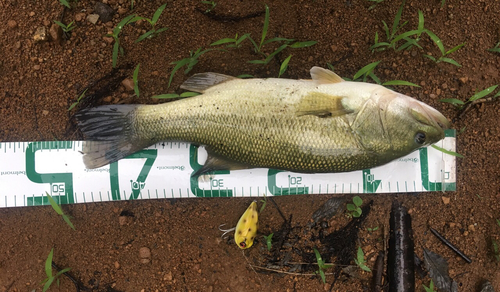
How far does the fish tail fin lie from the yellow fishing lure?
1228 millimetres

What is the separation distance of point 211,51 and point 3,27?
2.19 meters

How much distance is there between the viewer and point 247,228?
3.29 metres

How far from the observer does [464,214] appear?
11.5 ft

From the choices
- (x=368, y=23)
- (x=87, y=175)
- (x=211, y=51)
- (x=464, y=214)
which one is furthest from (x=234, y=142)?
(x=464, y=214)

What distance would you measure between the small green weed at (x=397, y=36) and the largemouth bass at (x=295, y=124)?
73 cm

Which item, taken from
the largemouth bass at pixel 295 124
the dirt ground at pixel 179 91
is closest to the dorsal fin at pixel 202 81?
the largemouth bass at pixel 295 124

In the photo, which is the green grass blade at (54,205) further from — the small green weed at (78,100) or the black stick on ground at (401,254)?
the black stick on ground at (401,254)

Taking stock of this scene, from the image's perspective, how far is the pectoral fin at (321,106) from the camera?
108 inches

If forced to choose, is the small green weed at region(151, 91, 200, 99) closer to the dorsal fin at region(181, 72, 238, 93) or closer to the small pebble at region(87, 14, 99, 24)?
the dorsal fin at region(181, 72, 238, 93)

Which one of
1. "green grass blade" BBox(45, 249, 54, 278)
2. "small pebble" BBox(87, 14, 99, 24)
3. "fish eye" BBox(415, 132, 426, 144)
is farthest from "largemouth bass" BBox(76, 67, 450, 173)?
"green grass blade" BBox(45, 249, 54, 278)

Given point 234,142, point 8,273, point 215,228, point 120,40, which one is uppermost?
point 120,40

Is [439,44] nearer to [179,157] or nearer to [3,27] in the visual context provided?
[179,157]

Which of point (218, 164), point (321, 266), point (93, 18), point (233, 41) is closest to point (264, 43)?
point (233, 41)

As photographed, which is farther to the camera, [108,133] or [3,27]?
[3,27]
